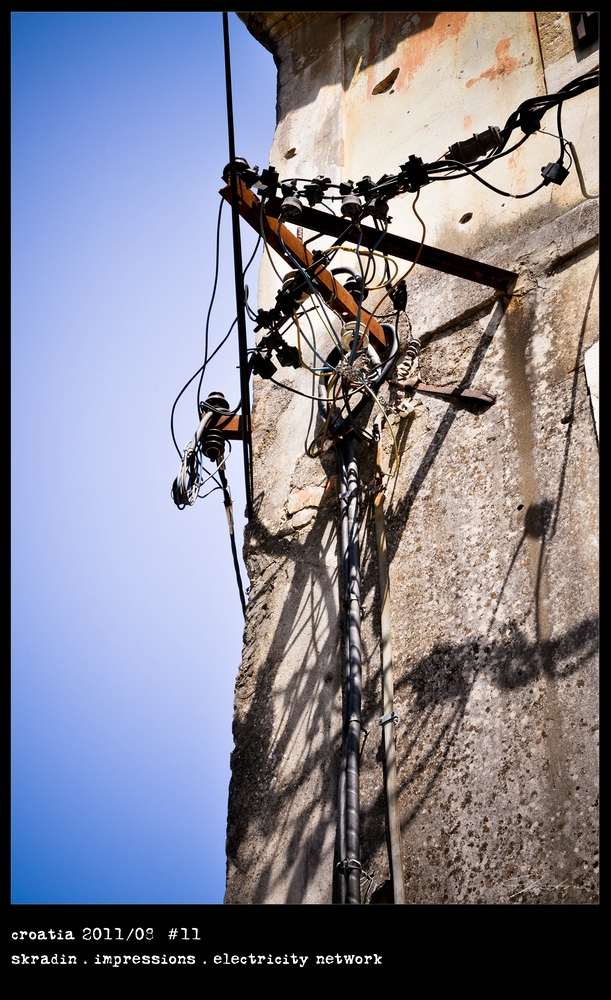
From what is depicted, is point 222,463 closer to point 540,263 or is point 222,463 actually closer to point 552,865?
point 540,263

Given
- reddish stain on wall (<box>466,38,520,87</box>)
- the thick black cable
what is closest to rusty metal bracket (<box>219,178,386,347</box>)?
the thick black cable

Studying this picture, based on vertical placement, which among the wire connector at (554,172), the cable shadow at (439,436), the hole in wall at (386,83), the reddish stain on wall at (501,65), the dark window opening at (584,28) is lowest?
the cable shadow at (439,436)

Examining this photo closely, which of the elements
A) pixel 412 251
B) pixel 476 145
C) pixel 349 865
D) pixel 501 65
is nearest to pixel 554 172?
pixel 476 145

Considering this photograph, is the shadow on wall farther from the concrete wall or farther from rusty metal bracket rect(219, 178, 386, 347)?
rusty metal bracket rect(219, 178, 386, 347)

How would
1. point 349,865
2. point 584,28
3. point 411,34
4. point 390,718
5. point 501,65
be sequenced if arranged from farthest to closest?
1. point 411,34
2. point 501,65
3. point 584,28
4. point 390,718
5. point 349,865

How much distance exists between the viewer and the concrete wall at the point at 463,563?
389 centimetres

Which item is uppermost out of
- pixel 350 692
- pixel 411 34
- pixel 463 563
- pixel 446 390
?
pixel 411 34

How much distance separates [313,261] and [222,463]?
59.6 inches

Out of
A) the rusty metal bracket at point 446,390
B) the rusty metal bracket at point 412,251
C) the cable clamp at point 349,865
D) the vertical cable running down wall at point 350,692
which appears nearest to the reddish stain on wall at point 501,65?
the rusty metal bracket at point 412,251

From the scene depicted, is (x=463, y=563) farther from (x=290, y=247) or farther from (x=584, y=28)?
(x=584, y=28)

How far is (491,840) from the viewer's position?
3834mm

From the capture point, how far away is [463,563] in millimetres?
4547

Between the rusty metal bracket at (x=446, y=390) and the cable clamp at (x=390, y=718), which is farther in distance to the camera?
the rusty metal bracket at (x=446, y=390)

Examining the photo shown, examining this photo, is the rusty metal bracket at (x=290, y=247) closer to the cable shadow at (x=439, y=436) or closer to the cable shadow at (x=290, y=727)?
the cable shadow at (x=439, y=436)
